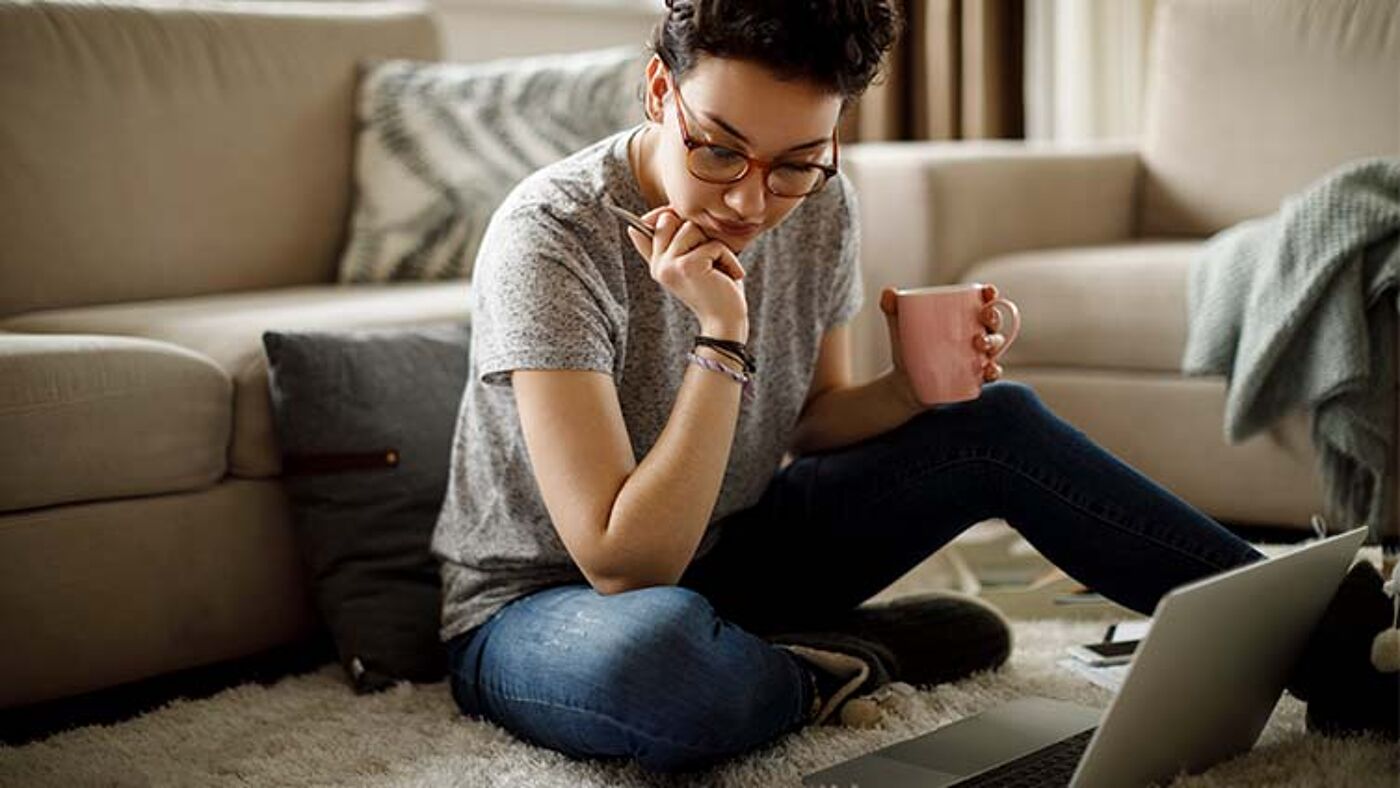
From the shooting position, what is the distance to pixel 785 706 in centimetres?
151

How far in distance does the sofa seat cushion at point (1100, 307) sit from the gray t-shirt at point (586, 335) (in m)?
0.95

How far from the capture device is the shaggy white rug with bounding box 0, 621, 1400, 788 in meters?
1.47

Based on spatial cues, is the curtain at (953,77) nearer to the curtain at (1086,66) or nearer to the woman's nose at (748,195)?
the curtain at (1086,66)

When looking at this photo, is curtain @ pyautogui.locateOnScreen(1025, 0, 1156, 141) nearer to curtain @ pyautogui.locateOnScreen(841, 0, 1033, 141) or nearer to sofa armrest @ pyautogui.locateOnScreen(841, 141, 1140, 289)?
curtain @ pyautogui.locateOnScreen(841, 0, 1033, 141)

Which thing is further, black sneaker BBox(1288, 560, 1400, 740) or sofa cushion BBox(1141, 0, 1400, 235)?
sofa cushion BBox(1141, 0, 1400, 235)

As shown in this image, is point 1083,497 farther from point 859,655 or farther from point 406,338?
point 406,338

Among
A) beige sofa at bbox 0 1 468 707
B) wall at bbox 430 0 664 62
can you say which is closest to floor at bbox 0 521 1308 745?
beige sofa at bbox 0 1 468 707

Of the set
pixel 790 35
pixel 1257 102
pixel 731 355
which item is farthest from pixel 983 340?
pixel 1257 102

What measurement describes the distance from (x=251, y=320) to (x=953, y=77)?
2.38m

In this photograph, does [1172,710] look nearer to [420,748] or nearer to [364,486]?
[420,748]

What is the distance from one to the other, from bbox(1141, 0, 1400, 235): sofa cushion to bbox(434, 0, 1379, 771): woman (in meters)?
1.57

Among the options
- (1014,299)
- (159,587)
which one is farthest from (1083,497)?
(1014,299)

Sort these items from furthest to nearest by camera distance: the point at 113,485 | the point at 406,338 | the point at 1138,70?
the point at 1138,70 → the point at 406,338 → the point at 113,485

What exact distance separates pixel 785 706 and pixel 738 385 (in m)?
0.30
